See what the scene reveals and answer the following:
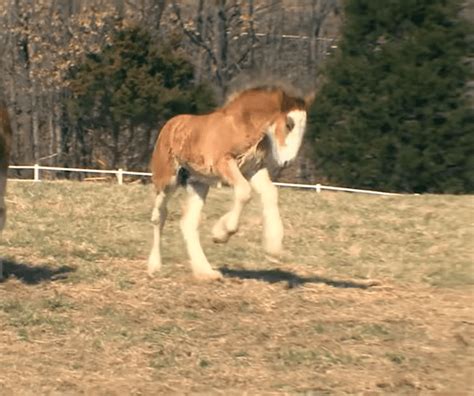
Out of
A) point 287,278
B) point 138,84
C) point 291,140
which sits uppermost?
point 291,140

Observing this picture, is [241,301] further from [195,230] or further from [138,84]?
[138,84]

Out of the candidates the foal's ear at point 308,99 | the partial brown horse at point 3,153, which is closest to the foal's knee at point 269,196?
the foal's ear at point 308,99

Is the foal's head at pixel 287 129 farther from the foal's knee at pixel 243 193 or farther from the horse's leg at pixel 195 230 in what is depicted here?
the horse's leg at pixel 195 230

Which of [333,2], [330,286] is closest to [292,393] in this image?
[330,286]

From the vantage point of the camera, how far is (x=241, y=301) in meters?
11.0

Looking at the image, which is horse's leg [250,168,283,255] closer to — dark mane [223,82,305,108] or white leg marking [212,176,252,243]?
white leg marking [212,176,252,243]

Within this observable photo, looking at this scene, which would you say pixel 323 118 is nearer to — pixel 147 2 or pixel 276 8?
pixel 147 2

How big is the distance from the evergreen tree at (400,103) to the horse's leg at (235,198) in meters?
20.7

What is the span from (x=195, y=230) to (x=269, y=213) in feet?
3.81

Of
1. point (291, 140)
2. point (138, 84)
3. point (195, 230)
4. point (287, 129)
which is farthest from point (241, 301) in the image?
point (138, 84)

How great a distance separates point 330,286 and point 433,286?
145 cm

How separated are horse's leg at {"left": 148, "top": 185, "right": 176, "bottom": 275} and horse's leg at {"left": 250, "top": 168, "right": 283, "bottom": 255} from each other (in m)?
1.09

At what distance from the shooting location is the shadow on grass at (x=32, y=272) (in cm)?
1205

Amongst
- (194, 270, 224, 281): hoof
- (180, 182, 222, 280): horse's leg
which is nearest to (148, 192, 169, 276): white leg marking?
(180, 182, 222, 280): horse's leg
